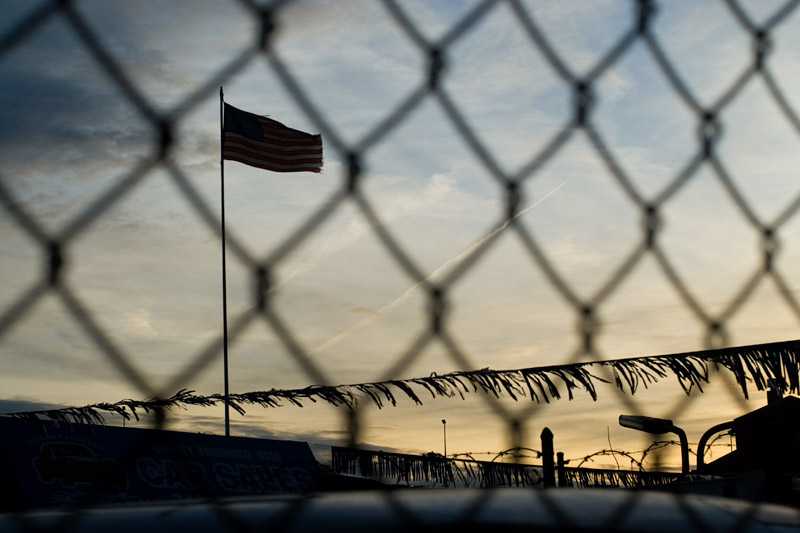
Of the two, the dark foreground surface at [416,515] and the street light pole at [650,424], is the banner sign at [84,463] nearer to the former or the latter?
the street light pole at [650,424]

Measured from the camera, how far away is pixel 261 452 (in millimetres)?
14898

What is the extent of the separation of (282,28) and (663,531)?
1457mm

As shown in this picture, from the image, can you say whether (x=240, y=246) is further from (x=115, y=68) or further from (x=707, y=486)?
(x=707, y=486)

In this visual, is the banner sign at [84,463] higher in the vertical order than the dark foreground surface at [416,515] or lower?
higher

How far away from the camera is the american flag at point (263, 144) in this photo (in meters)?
6.95

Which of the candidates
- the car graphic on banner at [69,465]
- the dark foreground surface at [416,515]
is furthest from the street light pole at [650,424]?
the car graphic on banner at [69,465]

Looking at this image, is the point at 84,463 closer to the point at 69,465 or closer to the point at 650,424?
the point at 69,465

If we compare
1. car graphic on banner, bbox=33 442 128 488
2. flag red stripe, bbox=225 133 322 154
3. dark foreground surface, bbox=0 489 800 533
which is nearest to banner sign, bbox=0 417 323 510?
car graphic on banner, bbox=33 442 128 488

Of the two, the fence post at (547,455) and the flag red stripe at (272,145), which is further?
the flag red stripe at (272,145)

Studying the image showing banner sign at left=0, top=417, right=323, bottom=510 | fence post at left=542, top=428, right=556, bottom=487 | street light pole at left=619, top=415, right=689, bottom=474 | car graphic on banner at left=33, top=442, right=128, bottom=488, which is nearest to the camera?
street light pole at left=619, top=415, right=689, bottom=474

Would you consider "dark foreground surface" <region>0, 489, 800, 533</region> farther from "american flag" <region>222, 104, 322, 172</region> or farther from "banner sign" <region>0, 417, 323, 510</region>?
"banner sign" <region>0, 417, 323, 510</region>

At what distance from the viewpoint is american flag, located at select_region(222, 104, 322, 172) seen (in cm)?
695

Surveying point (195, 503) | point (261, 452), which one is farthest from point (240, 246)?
point (261, 452)

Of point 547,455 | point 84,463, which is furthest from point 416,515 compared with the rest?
point 84,463
